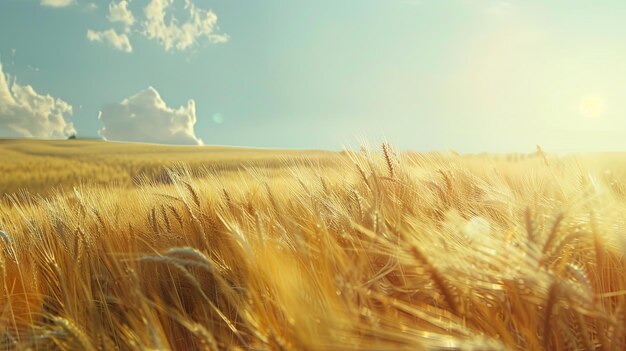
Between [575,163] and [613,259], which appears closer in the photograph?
[613,259]

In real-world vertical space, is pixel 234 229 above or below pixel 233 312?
above

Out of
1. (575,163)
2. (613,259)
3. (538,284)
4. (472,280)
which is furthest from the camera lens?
(575,163)

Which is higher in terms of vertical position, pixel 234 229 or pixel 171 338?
pixel 234 229

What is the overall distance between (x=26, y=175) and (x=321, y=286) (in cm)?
1371

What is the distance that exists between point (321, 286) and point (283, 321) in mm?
131

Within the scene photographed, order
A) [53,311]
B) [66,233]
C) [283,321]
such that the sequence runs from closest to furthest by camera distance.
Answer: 1. [283,321]
2. [53,311]
3. [66,233]

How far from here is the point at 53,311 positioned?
1.40 metres

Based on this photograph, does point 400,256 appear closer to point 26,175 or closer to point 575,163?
point 575,163

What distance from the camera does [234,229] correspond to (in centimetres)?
89

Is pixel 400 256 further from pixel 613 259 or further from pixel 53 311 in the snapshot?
pixel 53 311

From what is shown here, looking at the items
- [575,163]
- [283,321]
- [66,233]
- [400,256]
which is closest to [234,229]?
[283,321]

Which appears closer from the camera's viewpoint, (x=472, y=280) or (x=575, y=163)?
(x=472, y=280)

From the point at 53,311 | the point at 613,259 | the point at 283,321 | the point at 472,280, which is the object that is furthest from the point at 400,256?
the point at 53,311

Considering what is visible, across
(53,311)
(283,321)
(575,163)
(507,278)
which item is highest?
(575,163)
